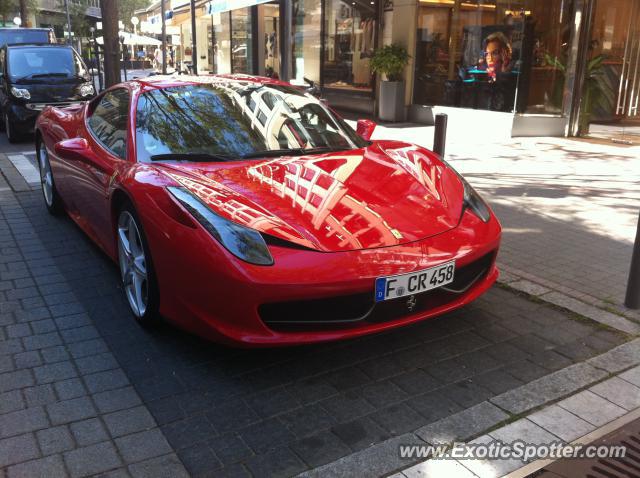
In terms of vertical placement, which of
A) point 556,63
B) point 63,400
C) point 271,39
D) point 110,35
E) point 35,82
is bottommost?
point 63,400

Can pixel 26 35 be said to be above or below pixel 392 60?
above

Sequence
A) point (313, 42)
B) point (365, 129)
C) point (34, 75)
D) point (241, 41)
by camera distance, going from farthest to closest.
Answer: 1. point (241, 41)
2. point (313, 42)
3. point (34, 75)
4. point (365, 129)

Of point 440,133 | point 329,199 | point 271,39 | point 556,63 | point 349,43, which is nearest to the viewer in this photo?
point 329,199

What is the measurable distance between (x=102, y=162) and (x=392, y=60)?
34.8 feet

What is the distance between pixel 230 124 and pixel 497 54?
31.1 feet

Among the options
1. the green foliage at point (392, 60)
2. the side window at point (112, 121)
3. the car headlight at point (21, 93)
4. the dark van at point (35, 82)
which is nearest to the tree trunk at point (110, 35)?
the dark van at point (35, 82)

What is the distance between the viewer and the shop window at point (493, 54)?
11.4m

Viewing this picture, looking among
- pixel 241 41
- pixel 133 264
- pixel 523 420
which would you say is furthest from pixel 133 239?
pixel 241 41

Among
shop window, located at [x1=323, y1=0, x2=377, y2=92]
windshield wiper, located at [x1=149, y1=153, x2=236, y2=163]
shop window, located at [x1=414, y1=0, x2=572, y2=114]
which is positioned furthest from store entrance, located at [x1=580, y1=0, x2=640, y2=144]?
windshield wiper, located at [x1=149, y1=153, x2=236, y2=163]

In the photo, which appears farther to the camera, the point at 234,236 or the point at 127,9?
the point at 127,9

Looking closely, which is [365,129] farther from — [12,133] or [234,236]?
[12,133]

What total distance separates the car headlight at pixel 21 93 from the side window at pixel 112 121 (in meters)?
7.27

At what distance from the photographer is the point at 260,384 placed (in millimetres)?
3016
